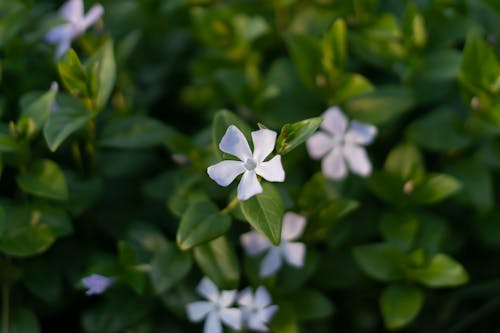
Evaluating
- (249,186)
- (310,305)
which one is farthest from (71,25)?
(310,305)

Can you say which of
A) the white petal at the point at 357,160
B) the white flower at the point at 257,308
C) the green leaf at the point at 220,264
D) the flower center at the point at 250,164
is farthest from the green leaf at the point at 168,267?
the white petal at the point at 357,160

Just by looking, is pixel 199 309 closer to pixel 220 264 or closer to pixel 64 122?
pixel 220 264

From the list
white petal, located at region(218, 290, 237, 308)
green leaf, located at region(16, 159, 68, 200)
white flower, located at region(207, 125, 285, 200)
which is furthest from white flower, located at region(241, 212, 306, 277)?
green leaf, located at region(16, 159, 68, 200)

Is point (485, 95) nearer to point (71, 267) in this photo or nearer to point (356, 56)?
point (356, 56)

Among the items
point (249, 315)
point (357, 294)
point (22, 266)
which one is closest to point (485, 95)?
point (357, 294)

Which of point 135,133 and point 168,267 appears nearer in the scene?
point 168,267

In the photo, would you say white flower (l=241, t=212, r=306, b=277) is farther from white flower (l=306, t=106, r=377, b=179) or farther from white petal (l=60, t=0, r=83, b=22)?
white petal (l=60, t=0, r=83, b=22)
